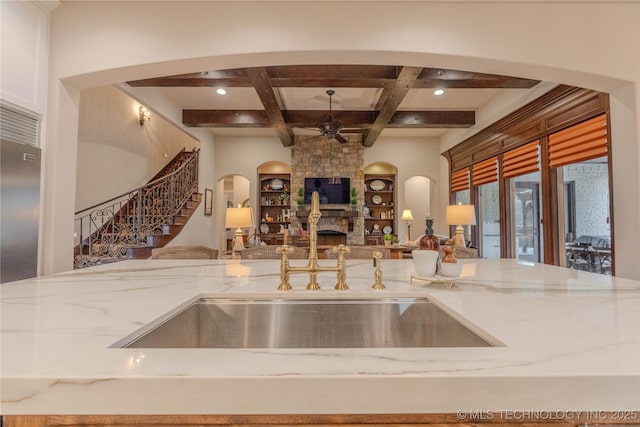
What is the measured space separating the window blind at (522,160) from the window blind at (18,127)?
5.11 m

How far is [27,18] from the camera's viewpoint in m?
→ 2.09

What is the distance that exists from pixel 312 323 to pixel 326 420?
2.09ft

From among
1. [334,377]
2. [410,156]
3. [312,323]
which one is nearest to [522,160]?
[410,156]

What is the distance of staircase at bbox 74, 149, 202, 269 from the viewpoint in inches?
186

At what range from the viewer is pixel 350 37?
2365 mm

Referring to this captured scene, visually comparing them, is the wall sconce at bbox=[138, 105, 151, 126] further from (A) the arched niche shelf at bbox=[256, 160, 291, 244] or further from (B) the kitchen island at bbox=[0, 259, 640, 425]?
(B) the kitchen island at bbox=[0, 259, 640, 425]

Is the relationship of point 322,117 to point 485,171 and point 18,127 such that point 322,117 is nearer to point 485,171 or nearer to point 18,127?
point 485,171

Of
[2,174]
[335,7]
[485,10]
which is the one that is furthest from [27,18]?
[485,10]

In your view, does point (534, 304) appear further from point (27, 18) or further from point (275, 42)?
point (27, 18)

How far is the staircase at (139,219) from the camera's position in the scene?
473cm

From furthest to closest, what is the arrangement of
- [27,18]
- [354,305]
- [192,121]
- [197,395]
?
[192,121] → [27,18] → [354,305] → [197,395]

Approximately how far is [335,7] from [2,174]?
8.01ft

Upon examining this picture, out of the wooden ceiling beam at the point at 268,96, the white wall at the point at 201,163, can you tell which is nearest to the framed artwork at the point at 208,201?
the white wall at the point at 201,163

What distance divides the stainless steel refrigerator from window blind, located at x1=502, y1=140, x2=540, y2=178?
5115mm
